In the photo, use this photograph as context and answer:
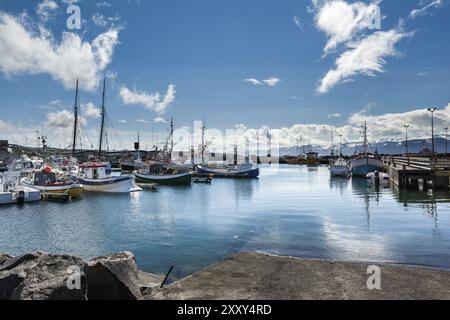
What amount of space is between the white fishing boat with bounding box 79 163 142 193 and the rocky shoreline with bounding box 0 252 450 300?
39089mm

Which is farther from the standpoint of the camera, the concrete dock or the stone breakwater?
the concrete dock

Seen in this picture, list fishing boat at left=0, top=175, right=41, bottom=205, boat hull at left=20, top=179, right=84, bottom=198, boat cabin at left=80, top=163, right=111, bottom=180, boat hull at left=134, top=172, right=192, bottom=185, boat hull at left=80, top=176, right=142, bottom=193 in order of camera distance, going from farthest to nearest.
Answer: boat hull at left=134, top=172, right=192, bottom=185
boat cabin at left=80, top=163, right=111, bottom=180
boat hull at left=80, top=176, right=142, bottom=193
boat hull at left=20, top=179, right=84, bottom=198
fishing boat at left=0, top=175, right=41, bottom=205

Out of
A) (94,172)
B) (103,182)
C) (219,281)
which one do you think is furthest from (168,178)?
(219,281)

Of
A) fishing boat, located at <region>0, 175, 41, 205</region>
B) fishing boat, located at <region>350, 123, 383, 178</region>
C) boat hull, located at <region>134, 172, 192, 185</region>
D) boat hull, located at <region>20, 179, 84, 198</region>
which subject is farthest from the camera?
fishing boat, located at <region>350, 123, 383, 178</region>

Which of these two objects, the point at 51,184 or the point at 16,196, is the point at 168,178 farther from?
the point at 16,196

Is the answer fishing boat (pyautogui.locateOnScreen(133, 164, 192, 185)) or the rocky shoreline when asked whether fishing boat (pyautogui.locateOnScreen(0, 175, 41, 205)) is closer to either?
fishing boat (pyautogui.locateOnScreen(133, 164, 192, 185))

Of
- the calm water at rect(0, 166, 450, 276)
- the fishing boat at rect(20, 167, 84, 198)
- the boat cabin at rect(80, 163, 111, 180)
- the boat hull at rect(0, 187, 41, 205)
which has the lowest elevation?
the calm water at rect(0, 166, 450, 276)

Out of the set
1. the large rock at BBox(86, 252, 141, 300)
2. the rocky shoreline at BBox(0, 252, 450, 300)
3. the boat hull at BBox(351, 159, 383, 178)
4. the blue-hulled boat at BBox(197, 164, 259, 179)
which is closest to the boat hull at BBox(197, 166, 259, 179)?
the blue-hulled boat at BBox(197, 164, 259, 179)

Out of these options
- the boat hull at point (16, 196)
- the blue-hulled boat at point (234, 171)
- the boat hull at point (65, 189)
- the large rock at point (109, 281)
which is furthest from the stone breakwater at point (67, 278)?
the blue-hulled boat at point (234, 171)

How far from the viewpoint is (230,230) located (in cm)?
2295

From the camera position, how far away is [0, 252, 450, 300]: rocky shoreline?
23.7 feet

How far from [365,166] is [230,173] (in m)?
32.9

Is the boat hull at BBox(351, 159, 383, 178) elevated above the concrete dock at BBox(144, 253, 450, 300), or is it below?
above

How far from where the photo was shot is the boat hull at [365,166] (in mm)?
75500
